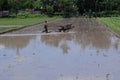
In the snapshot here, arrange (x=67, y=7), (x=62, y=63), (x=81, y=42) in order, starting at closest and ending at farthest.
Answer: (x=62, y=63)
(x=81, y=42)
(x=67, y=7)

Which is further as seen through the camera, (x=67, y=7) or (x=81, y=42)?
(x=67, y=7)

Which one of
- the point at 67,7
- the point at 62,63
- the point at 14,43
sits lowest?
the point at 67,7

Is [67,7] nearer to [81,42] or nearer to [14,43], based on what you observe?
[14,43]

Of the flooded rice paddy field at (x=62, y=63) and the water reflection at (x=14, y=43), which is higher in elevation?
the flooded rice paddy field at (x=62, y=63)

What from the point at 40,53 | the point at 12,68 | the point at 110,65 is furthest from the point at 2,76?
the point at 40,53

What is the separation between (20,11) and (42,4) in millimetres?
7098

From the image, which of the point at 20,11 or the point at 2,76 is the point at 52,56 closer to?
the point at 2,76

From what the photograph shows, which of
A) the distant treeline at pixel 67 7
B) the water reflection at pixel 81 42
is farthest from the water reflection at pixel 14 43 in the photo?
the distant treeline at pixel 67 7

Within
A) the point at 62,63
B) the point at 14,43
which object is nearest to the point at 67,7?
the point at 14,43

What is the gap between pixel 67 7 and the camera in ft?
271

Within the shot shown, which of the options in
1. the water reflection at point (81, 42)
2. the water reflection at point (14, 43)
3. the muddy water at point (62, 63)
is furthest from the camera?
the water reflection at point (14, 43)

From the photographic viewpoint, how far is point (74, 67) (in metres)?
12.5

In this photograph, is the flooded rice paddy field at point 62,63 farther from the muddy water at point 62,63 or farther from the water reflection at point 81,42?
the water reflection at point 81,42

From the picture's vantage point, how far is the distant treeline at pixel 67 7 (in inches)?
3149
